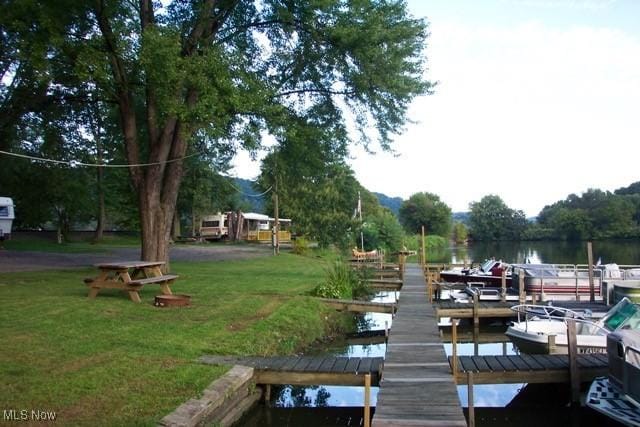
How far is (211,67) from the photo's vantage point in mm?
14594

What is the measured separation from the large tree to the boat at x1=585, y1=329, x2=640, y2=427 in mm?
10526

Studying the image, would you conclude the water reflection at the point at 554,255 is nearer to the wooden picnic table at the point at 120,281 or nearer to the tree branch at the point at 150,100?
the tree branch at the point at 150,100

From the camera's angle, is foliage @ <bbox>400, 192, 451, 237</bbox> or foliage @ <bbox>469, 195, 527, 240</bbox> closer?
foliage @ <bbox>400, 192, 451, 237</bbox>

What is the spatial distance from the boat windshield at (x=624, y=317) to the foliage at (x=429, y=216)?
84.5 m

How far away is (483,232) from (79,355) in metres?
115

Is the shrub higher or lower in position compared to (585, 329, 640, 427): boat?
higher

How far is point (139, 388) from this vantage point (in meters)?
7.07

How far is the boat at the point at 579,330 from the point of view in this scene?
11.4m

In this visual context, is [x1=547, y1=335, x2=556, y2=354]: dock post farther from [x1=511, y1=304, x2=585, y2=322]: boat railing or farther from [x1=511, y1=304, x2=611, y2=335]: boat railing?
[x1=511, y1=304, x2=585, y2=322]: boat railing

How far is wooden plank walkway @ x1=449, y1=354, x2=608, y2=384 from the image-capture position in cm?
932

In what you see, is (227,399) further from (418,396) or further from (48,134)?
(48,134)

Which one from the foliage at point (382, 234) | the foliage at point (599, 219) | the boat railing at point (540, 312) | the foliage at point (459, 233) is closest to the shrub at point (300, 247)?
the foliage at point (382, 234)

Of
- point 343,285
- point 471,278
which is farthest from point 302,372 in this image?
point 471,278

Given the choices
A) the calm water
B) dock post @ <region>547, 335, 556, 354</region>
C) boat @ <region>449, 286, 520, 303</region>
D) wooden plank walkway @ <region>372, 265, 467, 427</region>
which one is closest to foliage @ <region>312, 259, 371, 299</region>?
boat @ <region>449, 286, 520, 303</region>
